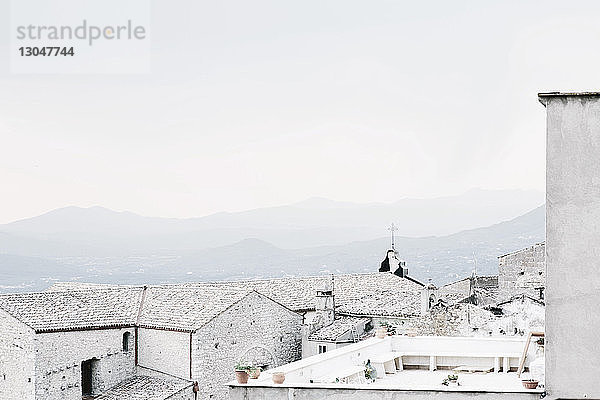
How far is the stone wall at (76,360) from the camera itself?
31.3m

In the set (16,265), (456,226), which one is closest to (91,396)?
(16,265)

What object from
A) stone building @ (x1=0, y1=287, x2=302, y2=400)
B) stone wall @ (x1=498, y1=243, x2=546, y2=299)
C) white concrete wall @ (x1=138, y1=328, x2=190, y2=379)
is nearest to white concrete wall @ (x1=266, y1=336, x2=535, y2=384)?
stone wall @ (x1=498, y1=243, x2=546, y2=299)

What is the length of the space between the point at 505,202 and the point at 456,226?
18119 mm

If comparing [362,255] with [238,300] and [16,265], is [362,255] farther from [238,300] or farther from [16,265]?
[238,300]

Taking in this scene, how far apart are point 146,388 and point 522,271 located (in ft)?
44.4

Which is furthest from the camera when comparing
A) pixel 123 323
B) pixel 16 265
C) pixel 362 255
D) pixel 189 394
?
pixel 362 255

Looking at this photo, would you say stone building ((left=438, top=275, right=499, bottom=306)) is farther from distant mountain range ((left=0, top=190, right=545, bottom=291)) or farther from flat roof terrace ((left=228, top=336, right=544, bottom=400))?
distant mountain range ((left=0, top=190, right=545, bottom=291))

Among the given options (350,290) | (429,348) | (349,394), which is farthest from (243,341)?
(349,394)

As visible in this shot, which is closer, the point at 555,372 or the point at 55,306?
the point at 555,372

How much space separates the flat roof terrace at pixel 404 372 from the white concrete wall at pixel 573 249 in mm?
458

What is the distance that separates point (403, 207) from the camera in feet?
318

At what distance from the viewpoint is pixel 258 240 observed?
9656cm

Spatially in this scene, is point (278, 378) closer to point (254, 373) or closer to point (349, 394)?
point (254, 373)

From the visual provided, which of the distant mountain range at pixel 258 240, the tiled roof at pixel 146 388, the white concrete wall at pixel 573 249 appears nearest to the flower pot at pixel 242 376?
the white concrete wall at pixel 573 249
